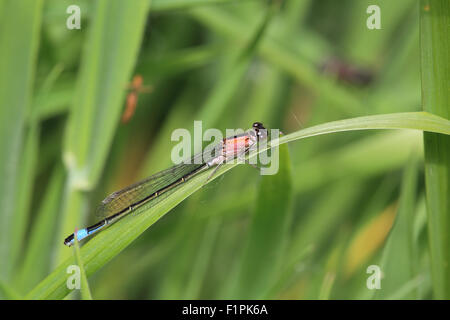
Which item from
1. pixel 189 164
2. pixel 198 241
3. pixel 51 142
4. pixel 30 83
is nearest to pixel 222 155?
pixel 189 164

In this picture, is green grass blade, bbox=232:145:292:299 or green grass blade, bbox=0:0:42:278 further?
green grass blade, bbox=0:0:42:278

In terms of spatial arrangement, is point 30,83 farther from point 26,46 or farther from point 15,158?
point 15,158

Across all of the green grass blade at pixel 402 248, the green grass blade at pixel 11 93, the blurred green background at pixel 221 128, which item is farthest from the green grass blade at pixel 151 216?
the green grass blade at pixel 11 93

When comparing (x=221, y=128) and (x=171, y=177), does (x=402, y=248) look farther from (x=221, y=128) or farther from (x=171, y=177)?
(x=221, y=128)

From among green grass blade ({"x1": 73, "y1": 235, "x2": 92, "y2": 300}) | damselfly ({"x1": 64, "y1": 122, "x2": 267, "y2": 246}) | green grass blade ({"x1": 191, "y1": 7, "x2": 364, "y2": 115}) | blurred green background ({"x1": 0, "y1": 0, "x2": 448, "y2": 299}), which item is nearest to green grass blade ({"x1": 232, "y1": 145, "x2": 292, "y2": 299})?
blurred green background ({"x1": 0, "y1": 0, "x2": 448, "y2": 299})

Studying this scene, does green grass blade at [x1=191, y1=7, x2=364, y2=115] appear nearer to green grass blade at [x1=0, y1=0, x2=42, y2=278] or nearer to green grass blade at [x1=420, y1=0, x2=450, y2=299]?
green grass blade at [x1=0, y1=0, x2=42, y2=278]
